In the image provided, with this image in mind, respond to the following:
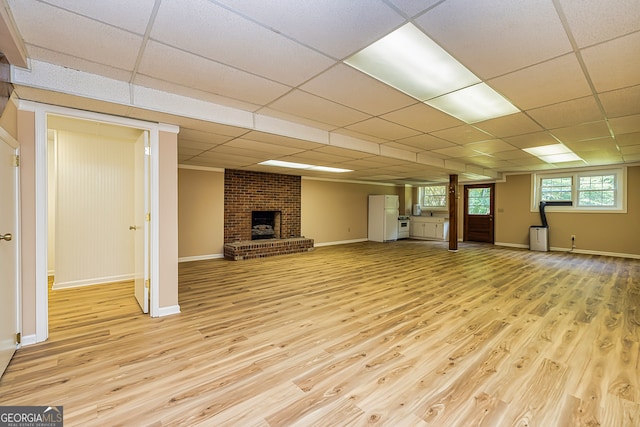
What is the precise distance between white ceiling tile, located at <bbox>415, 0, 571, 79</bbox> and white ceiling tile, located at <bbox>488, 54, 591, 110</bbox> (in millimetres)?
164

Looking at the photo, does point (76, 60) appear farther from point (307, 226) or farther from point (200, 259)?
point (307, 226)

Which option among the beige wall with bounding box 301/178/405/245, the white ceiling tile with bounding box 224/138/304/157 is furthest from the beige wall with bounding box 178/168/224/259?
the beige wall with bounding box 301/178/405/245

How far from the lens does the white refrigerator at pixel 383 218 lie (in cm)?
952

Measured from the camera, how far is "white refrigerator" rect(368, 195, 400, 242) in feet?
31.2

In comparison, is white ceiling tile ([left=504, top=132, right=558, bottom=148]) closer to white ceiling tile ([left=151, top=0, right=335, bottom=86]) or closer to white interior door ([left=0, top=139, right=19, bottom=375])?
white ceiling tile ([left=151, top=0, right=335, bottom=86])

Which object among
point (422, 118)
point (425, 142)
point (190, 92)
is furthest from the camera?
point (425, 142)

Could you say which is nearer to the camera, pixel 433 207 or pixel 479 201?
pixel 479 201

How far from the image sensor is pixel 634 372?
6.69 feet

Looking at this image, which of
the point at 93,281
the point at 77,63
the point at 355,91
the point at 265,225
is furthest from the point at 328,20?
the point at 265,225

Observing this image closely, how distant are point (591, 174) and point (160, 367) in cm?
996

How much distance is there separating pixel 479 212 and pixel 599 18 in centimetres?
879

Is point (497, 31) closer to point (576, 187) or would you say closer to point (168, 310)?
point (168, 310)

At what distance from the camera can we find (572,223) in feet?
24.9

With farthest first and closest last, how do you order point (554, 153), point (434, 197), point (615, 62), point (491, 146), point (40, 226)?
1. point (434, 197)
2. point (554, 153)
3. point (491, 146)
4. point (40, 226)
5. point (615, 62)
